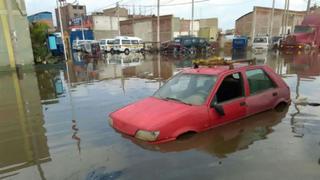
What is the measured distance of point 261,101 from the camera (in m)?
6.34

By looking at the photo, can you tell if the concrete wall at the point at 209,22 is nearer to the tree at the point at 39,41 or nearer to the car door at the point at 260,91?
the tree at the point at 39,41

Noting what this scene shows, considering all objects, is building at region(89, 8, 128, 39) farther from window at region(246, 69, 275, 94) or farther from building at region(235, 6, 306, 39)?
window at region(246, 69, 275, 94)

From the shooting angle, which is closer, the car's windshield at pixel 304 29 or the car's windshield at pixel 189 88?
the car's windshield at pixel 189 88

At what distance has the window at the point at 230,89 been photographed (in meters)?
5.64

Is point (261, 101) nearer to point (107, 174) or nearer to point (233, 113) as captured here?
point (233, 113)

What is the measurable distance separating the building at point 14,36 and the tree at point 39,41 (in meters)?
2.01

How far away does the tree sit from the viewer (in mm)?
22688

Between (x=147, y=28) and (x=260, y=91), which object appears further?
(x=147, y=28)

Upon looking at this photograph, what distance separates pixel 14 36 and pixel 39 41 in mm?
4284

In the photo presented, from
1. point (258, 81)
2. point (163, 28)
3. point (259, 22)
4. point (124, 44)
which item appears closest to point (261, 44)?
point (259, 22)

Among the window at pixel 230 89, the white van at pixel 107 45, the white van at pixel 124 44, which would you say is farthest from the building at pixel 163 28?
the window at pixel 230 89

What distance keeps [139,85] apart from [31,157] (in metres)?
7.41

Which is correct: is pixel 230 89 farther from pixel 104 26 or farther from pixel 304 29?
pixel 104 26

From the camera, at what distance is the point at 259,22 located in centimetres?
4938
